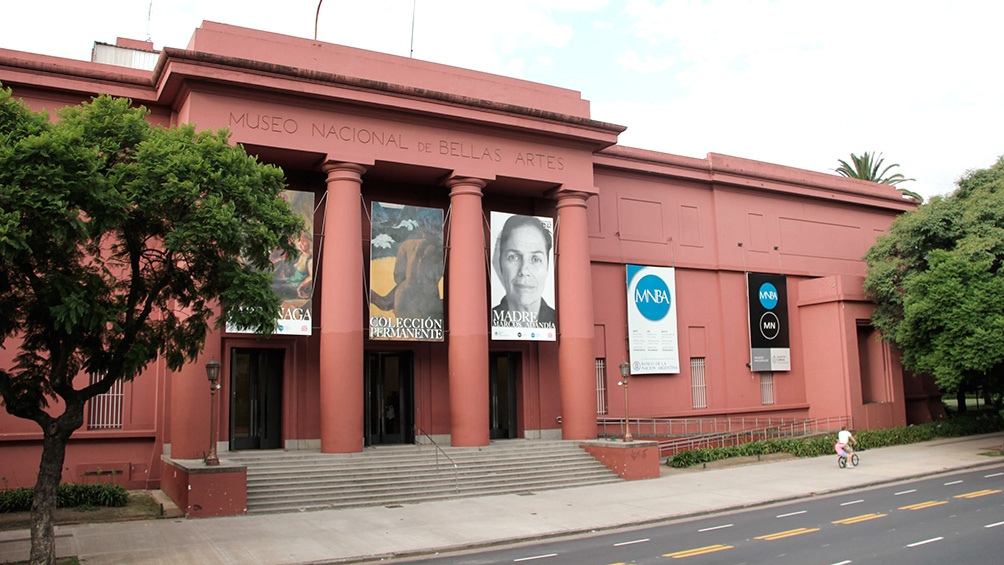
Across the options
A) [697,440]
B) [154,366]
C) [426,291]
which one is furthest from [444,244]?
[697,440]

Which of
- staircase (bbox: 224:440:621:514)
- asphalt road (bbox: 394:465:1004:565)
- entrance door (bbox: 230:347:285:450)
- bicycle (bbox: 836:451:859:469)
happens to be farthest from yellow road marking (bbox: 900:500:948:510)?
entrance door (bbox: 230:347:285:450)

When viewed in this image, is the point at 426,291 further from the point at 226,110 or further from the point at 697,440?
the point at 697,440

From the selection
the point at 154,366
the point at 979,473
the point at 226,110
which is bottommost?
the point at 979,473

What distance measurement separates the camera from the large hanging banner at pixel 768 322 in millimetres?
33438

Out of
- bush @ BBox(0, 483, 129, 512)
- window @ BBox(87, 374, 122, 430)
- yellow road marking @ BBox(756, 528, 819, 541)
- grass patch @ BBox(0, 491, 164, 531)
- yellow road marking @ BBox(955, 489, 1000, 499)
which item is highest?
window @ BBox(87, 374, 122, 430)

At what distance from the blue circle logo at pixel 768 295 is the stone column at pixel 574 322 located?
10.6 m

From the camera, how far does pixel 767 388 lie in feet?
110

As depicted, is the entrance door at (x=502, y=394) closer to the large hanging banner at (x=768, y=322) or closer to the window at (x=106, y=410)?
the large hanging banner at (x=768, y=322)

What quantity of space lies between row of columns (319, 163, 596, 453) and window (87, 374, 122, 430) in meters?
5.56

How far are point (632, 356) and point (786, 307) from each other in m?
8.90

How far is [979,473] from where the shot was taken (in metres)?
23.6

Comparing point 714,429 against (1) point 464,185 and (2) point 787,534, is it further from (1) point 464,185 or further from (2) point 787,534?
(2) point 787,534

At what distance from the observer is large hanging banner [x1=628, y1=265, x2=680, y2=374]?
30.3 meters

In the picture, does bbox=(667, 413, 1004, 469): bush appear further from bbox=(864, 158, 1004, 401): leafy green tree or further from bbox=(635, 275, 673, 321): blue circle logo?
bbox=(635, 275, 673, 321): blue circle logo
